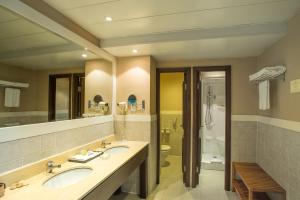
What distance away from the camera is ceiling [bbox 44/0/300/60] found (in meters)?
1.68

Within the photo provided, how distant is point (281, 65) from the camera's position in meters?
2.12

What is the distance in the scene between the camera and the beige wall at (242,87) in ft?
9.68

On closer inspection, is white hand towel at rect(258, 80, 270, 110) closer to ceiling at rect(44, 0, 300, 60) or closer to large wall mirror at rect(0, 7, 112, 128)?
ceiling at rect(44, 0, 300, 60)

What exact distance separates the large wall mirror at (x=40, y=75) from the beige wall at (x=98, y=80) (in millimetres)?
13

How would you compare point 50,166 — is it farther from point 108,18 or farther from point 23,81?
point 108,18

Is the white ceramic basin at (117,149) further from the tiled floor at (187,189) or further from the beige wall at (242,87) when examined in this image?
the beige wall at (242,87)

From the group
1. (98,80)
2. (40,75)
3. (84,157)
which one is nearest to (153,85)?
(98,80)

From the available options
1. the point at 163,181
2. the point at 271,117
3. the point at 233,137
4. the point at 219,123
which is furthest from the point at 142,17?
the point at 219,123

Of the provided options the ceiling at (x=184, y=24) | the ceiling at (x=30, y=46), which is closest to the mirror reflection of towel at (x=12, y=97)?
the ceiling at (x=30, y=46)

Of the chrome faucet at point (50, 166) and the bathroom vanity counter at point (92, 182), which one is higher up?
the chrome faucet at point (50, 166)

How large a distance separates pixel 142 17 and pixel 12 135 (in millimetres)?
1560

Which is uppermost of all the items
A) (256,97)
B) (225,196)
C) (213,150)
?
(256,97)

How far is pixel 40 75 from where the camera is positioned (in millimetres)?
1768

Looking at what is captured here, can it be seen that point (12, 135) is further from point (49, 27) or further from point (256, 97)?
point (256, 97)
